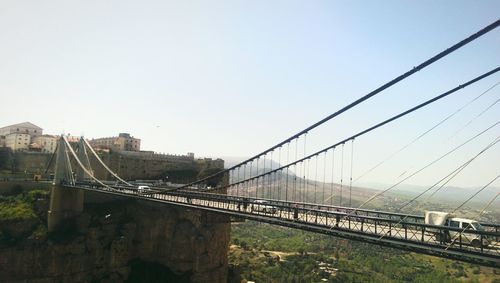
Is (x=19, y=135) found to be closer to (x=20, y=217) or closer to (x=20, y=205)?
(x=20, y=205)

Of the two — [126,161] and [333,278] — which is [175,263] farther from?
[333,278]

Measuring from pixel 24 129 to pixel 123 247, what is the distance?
7680 cm

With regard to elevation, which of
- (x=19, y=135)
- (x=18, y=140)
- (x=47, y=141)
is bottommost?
(x=18, y=140)

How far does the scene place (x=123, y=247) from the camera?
149ft

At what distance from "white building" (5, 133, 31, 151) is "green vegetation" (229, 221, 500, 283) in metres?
59.9

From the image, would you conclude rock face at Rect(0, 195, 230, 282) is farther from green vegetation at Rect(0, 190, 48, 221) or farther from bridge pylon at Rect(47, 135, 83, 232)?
green vegetation at Rect(0, 190, 48, 221)

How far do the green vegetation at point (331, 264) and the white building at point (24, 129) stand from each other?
6344 centimetres

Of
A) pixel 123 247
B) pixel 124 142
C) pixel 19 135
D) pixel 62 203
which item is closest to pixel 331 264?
pixel 124 142

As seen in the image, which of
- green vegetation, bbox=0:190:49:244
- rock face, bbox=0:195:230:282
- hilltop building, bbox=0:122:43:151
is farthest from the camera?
hilltop building, bbox=0:122:43:151

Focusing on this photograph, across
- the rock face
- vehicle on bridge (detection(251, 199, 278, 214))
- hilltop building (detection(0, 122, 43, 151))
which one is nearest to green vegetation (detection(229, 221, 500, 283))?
the rock face

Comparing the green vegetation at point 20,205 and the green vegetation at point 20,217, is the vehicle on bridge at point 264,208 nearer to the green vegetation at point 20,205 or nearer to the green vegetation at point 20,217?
the green vegetation at point 20,217

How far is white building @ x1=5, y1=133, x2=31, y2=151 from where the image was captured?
96.0 m

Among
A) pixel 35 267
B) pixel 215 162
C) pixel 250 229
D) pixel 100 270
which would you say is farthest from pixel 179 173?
pixel 250 229

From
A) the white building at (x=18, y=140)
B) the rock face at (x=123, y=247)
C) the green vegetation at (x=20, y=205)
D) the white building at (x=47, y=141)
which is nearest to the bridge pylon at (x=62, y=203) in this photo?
the rock face at (x=123, y=247)
